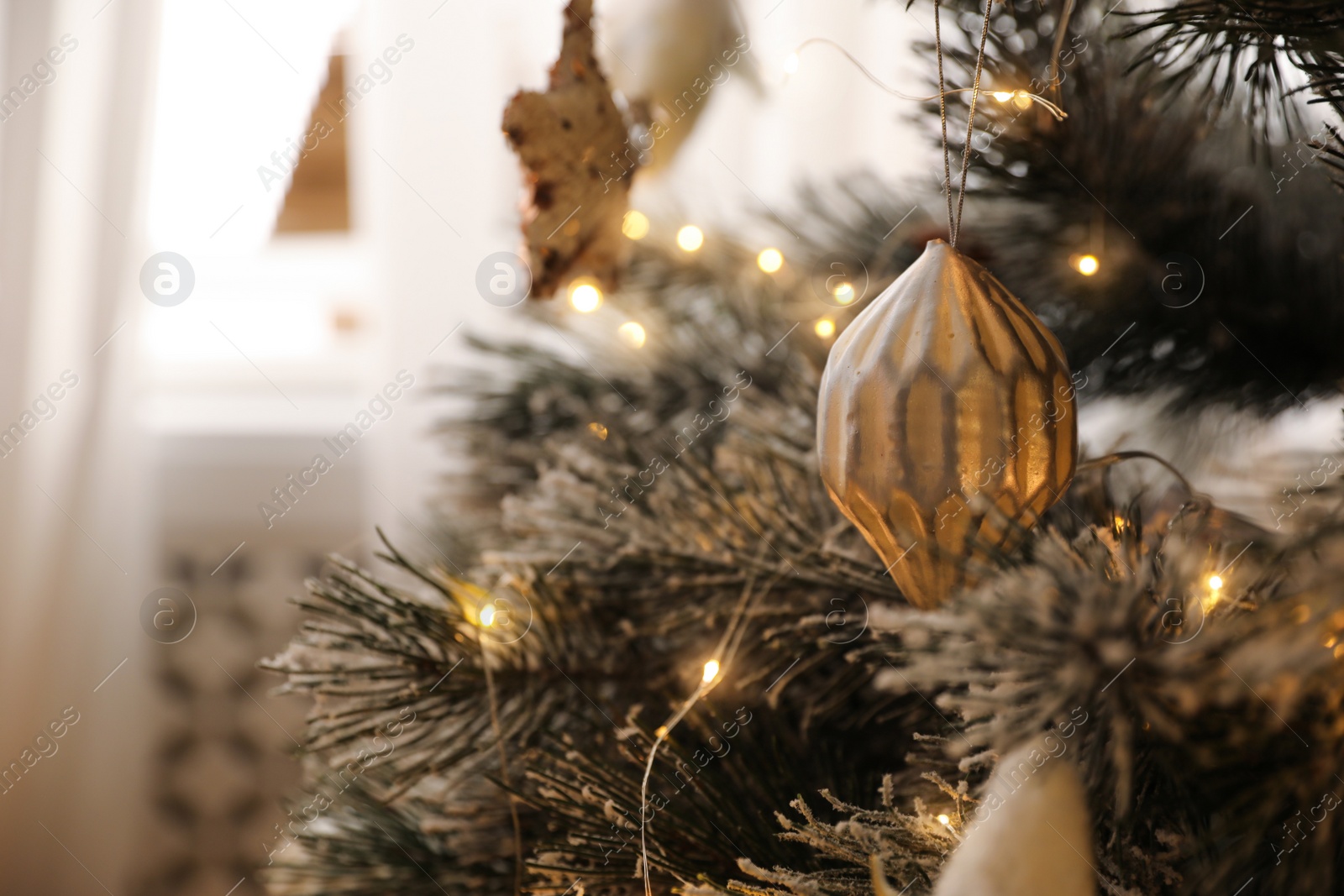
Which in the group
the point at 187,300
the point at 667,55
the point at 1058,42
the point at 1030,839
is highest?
the point at 187,300

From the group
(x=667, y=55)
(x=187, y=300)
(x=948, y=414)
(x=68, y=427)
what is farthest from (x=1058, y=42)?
(x=187, y=300)

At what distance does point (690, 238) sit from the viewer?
58 cm

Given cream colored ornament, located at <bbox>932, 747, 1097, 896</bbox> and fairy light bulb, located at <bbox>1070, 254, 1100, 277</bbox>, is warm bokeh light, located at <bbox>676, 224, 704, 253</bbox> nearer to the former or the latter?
fairy light bulb, located at <bbox>1070, 254, 1100, 277</bbox>

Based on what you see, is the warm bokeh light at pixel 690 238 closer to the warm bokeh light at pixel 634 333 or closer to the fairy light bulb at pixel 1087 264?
the warm bokeh light at pixel 634 333

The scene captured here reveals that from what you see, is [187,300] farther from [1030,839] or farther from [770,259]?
[1030,839]

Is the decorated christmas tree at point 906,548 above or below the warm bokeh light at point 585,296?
below

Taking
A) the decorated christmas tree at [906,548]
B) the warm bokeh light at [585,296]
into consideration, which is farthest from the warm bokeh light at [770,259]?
the warm bokeh light at [585,296]

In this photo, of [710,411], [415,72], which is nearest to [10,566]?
[415,72]

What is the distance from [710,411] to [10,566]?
0.73 meters

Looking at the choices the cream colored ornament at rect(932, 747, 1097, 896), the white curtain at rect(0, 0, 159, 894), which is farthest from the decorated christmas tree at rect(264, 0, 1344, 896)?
the white curtain at rect(0, 0, 159, 894)

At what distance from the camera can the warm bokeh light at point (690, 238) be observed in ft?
1.90

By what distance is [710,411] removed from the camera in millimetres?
514

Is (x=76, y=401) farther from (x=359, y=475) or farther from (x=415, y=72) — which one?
(x=415, y=72)

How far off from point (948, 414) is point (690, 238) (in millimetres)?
373
